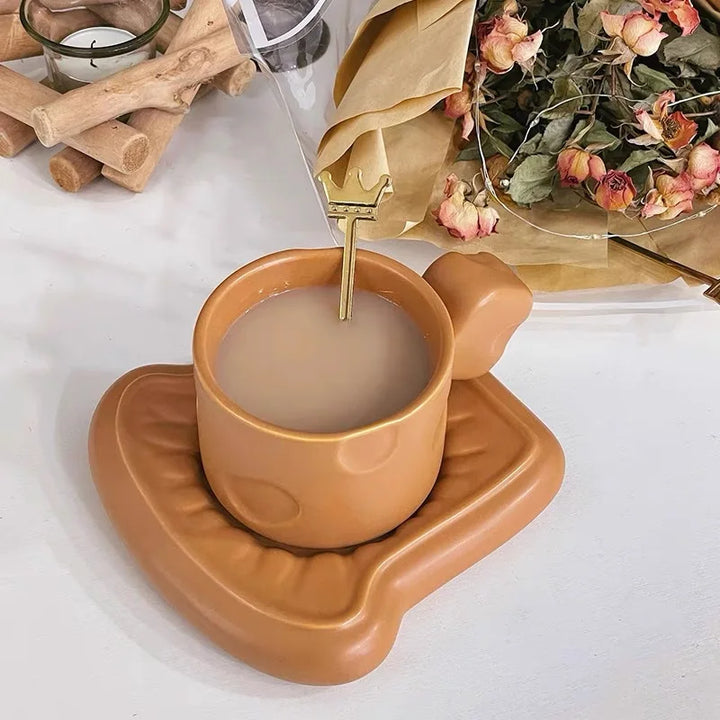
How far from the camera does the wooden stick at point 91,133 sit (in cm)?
65

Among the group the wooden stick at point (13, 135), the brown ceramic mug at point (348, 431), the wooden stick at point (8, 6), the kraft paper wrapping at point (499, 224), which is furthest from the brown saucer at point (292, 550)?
the wooden stick at point (8, 6)

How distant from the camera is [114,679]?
17.5 inches

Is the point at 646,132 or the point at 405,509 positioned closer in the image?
the point at 405,509

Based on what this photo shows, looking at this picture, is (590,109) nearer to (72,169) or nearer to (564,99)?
(564,99)

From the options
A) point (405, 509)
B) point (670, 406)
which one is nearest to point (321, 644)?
point (405, 509)

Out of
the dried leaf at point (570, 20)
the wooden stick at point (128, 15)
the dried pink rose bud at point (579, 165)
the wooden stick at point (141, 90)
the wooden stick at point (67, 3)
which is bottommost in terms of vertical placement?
the dried pink rose bud at point (579, 165)

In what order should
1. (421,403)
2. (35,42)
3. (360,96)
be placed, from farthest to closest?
(35,42), (360,96), (421,403)

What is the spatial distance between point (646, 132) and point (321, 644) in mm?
332

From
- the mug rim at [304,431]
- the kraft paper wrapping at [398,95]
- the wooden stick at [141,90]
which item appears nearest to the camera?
the mug rim at [304,431]

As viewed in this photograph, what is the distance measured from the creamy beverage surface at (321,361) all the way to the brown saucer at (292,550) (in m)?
0.06

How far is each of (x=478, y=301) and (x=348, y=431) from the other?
0.10 m

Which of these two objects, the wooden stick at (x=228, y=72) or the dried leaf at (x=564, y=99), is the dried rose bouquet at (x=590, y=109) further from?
the wooden stick at (x=228, y=72)

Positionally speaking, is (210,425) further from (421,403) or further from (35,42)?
(35,42)

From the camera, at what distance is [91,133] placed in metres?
0.66
